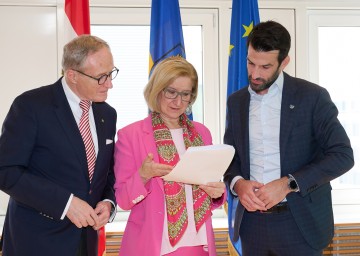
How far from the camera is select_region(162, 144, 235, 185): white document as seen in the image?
1.77m

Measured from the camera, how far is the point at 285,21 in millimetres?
4066

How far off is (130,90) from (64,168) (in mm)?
2245

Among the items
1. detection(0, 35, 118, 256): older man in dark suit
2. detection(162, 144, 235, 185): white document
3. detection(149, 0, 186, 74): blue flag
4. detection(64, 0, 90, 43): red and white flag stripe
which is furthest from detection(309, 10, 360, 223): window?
detection(0, 35, 118, 256): older man in dark suit

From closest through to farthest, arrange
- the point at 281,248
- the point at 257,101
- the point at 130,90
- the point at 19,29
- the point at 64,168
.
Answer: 1. the point at 64,168
2. the point at 281,248
3. the point at 257,101
4. the point at 19,29
5. the point at 130,90

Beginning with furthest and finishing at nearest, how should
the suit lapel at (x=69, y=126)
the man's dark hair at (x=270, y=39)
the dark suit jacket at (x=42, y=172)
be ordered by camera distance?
the man's dark hair at (x=270, y=39), the suit lapel at (x=69, y=126), the dark suit jacket at (x=42, y=172)

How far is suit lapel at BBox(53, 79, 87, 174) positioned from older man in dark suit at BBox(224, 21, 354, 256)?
0.72 m

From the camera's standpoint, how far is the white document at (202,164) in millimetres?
1766

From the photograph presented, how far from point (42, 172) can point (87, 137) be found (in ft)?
0.74

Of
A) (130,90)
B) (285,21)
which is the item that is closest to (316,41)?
(285,21)

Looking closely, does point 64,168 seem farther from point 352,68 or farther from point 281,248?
point 352,68

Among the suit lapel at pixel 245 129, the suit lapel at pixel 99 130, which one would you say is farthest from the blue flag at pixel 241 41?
the suit lapel at pixel 99 130

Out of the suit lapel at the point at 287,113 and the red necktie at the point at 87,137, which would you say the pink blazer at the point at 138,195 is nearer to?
the red necktie at the point at 87,137

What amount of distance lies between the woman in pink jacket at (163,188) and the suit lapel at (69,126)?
238mm

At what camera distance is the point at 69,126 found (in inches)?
73.7
